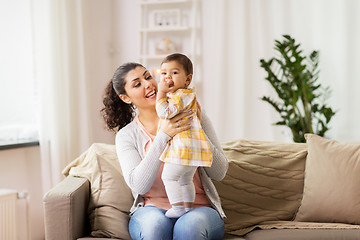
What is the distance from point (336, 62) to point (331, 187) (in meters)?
2.03

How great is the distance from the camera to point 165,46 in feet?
14.3

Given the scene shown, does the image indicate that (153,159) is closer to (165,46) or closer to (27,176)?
(27,176)

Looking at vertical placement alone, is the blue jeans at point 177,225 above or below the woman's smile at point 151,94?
below

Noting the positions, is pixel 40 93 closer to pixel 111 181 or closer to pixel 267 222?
pixel 111 181

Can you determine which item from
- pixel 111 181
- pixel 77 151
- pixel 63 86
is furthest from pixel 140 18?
pixel 111 181

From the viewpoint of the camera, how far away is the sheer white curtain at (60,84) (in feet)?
10.7

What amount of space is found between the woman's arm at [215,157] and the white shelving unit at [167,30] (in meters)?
2.42

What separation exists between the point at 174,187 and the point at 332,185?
921 millimetres

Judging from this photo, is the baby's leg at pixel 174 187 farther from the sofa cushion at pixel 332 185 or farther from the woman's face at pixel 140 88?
the sofa cushion at pixel 332 185

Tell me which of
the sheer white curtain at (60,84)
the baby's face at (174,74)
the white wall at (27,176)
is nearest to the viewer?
the baby's face at (174,74)

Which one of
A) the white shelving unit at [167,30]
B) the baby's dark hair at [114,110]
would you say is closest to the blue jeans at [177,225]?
the baby's dark hair at [114,110]

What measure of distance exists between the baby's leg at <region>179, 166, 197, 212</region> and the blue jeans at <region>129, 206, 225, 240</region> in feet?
0.11

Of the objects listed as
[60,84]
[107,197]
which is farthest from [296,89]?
[107,197]

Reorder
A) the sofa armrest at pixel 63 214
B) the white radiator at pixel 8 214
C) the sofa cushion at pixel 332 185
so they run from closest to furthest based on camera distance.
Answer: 1. the sofa armrest at pixel 63 214
2. the sofa cushion at pixel 332 185
3. the white radiator at pixel 8 214
